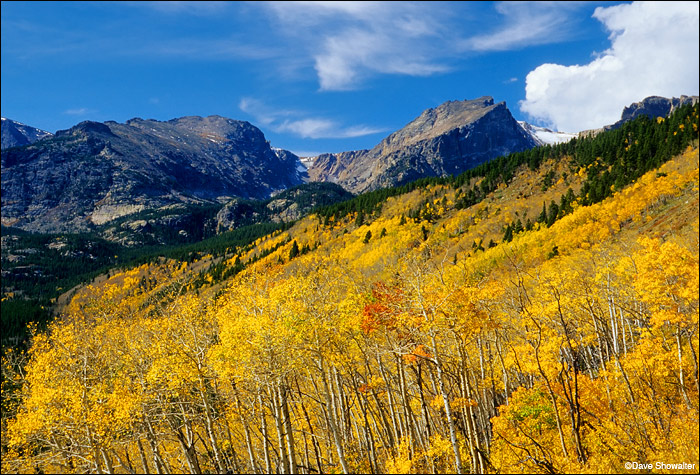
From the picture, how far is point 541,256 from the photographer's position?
8512 cm

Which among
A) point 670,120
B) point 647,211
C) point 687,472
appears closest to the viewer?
point 687,472

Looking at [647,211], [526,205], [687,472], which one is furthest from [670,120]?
[687,472]

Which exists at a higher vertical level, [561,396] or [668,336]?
[668,336]

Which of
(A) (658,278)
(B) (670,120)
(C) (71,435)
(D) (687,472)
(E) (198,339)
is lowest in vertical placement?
(D) (687,472)

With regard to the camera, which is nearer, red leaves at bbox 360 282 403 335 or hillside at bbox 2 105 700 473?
hillside at bbox 2 105 700 473

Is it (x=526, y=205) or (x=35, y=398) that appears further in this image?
(x=526, y=205)

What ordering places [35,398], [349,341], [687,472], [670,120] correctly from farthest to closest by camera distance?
[670,120], [349,341], [35,398], [687,472]

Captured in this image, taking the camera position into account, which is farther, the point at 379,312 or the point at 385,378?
the point at 385,378

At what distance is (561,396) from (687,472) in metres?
14.4

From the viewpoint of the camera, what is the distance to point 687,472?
14789 mm

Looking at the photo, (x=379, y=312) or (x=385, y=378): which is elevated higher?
(x=379, y=312)

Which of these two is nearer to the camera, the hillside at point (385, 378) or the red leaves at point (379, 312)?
the hillside at point (385, 378)

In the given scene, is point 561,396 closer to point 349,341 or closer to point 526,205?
point 349,341

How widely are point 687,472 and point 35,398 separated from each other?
3345 cm
